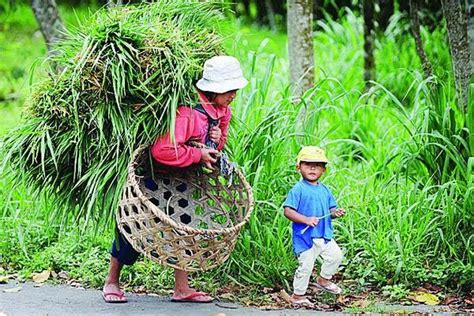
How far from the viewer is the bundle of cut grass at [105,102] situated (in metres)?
5.24

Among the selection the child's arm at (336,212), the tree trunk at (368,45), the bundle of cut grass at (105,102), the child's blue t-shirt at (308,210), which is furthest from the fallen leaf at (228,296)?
the tree trunk at (368,45)

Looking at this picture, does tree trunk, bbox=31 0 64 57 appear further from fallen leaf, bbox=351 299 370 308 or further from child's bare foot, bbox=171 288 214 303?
fallen leaf, bbox=351 299 370 308

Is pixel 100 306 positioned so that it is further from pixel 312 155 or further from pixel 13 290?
pixel 312 155

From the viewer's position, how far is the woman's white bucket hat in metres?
5.22

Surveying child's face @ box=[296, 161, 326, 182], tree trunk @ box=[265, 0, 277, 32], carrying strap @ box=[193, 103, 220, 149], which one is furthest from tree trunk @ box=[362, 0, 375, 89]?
carrying strap @ box=[193, 103, 220, 149]

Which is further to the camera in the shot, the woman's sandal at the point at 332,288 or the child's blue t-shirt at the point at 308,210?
the woman's sandal at the point at 332,288

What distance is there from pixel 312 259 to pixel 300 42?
7.92ft

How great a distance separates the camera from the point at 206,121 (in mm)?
5344

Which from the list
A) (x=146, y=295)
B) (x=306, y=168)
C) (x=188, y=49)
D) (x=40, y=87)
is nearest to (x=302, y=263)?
(x=306, y=168)

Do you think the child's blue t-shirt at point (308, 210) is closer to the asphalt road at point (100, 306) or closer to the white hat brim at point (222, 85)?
the asphalt road at point (100, 306)

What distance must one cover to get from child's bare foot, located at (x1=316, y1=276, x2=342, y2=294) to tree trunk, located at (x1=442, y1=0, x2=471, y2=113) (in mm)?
1607

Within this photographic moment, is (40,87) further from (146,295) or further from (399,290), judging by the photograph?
(399,290)

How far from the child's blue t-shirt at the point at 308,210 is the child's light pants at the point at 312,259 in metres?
0.03

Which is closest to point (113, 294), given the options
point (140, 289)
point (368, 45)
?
point (140, 289)
